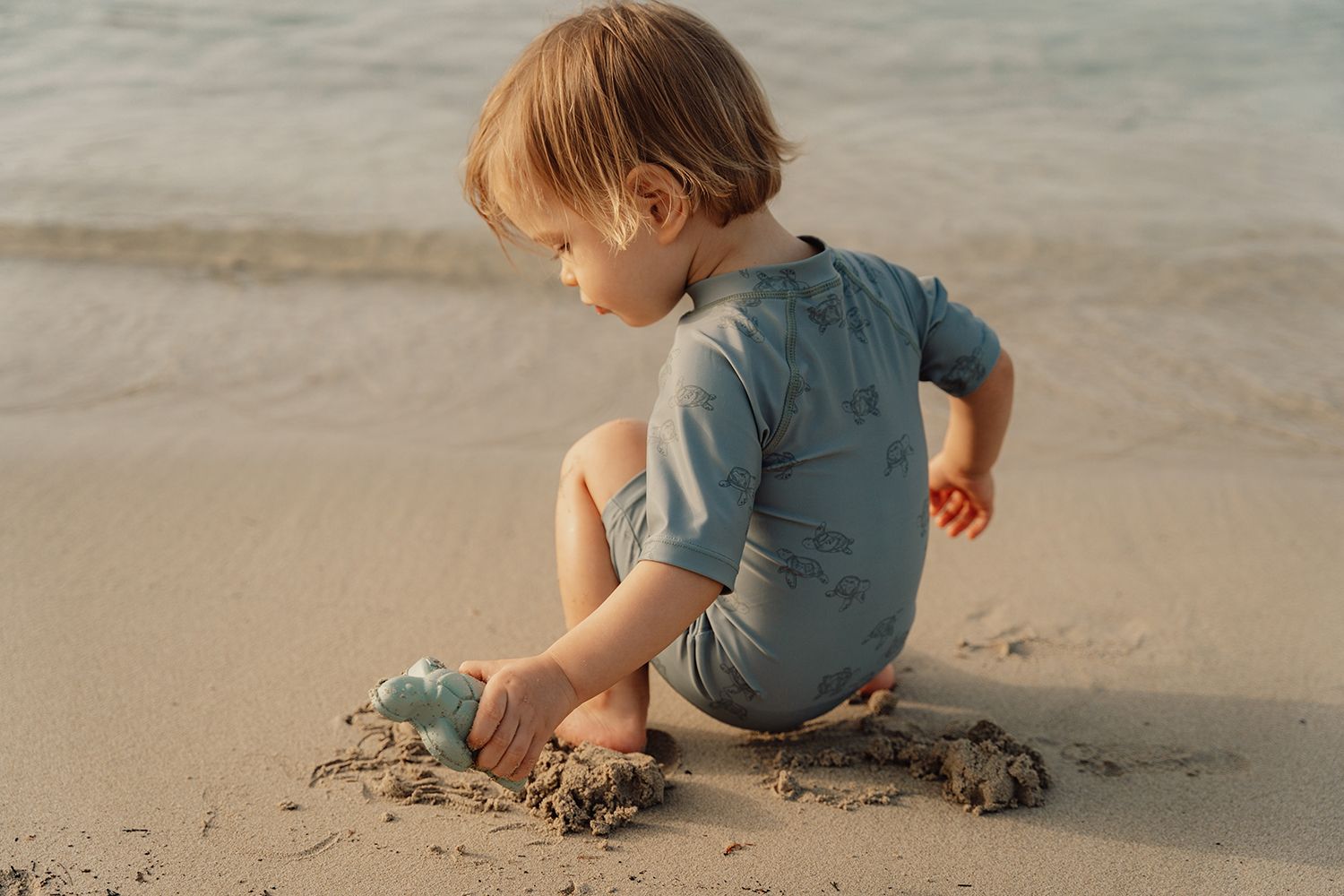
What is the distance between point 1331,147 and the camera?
5910mm

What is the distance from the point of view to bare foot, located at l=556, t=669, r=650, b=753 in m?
1.92

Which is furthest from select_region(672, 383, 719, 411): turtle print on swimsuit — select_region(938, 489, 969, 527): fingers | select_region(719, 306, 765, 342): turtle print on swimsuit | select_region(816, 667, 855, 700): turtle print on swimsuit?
select_region(938, 489, 969, 527): fingers

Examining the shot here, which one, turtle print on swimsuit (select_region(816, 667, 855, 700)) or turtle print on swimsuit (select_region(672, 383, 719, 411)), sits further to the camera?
turtle print on swimsuit (select_region(816, 667, 855, 700))

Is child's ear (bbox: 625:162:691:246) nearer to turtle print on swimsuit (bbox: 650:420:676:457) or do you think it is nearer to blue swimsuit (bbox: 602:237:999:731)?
blue swimsuit (bbox: 602:237:999:731)

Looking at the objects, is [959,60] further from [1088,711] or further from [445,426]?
[1088,711]

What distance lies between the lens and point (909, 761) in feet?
6.29

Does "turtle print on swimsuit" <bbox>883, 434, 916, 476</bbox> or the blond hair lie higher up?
the blond hair

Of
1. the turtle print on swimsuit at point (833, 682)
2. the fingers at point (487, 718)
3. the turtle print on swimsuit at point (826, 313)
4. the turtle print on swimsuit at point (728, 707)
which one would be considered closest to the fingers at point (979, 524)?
the turtle print on swimsuit at point (833, 682)

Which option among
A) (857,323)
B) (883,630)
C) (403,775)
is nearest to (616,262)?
(857,323)

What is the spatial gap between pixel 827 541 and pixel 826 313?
321 mm

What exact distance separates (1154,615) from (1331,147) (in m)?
4.51

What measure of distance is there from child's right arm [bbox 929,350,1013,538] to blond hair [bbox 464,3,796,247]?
609 mm

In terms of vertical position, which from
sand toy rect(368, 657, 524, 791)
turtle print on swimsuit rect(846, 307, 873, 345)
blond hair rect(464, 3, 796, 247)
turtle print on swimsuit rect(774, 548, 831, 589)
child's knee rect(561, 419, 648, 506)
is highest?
blond hair rect(464, 3, 796, 247)

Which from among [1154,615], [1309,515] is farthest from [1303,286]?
[1154,615]
